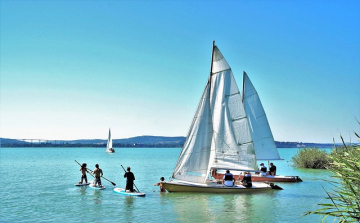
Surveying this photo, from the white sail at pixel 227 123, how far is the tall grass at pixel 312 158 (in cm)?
2609

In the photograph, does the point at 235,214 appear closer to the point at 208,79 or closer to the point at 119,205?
the point at 119,205

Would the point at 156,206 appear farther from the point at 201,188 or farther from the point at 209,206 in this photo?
the point at 201,188

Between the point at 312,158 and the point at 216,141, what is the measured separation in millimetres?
28552

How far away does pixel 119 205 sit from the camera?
78.6 ft

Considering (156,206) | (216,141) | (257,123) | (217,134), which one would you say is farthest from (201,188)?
(257,123)

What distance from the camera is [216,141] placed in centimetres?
2928

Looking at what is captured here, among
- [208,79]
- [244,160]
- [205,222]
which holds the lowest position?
[205,222]

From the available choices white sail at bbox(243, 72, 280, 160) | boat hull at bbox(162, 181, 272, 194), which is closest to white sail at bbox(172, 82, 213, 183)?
boat hull at bbox(162, 181, 272, 194)

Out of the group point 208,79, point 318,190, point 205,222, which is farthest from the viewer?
point 318,190

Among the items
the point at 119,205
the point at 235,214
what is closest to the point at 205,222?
the point at 235,214

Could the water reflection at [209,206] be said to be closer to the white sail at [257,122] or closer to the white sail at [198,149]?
the white sail at [198,149]

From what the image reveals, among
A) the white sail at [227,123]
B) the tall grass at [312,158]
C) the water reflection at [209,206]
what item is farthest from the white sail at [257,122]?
the tall grass at [312,158]

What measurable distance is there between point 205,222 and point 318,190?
1646cm

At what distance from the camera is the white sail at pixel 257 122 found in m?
37.6
